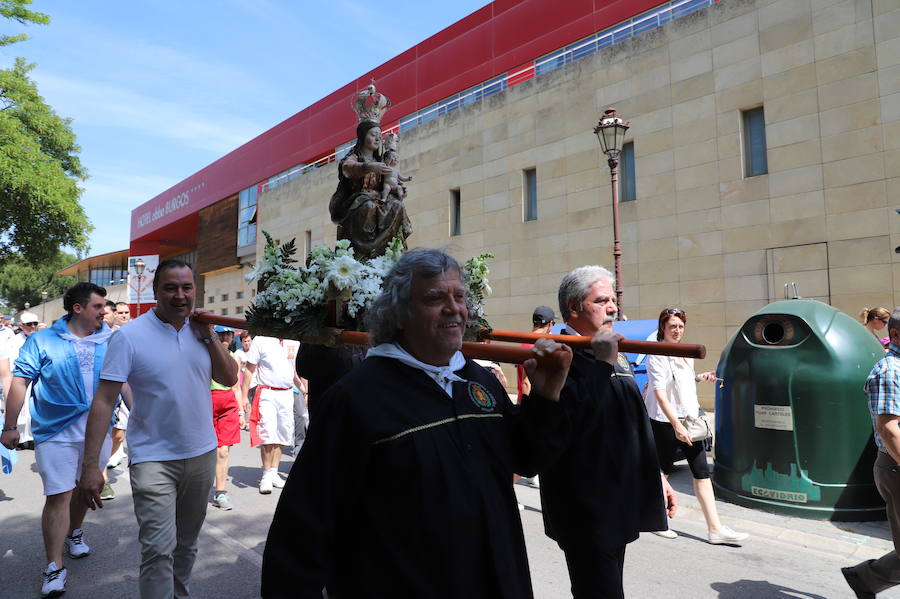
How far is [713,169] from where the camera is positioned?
1340 cm

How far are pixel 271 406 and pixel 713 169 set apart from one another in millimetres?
10852

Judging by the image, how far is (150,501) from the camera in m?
3.25

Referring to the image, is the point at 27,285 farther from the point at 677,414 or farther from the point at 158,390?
the point at 677,414

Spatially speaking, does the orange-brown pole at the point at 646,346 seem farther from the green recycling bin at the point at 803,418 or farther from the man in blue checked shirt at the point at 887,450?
the green recycling bin at the point at 803,418

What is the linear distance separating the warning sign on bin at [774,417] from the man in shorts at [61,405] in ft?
19.1

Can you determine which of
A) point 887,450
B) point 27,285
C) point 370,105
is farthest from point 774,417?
point 27,285

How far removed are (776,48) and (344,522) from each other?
46.4 feet

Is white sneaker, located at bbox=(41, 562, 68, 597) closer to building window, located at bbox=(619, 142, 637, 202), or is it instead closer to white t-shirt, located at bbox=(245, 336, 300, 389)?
white t-shirt, located at bbox=(245, 336, 300, 389)

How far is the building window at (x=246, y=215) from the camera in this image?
33031 mm

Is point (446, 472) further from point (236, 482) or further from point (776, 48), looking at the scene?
point (776, 48)

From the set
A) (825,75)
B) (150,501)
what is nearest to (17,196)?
(150,501)

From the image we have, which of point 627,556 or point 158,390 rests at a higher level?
point 158,390

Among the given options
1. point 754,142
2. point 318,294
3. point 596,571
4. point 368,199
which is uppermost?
point 754,142

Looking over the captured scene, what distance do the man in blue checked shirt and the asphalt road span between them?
55 centimetres
